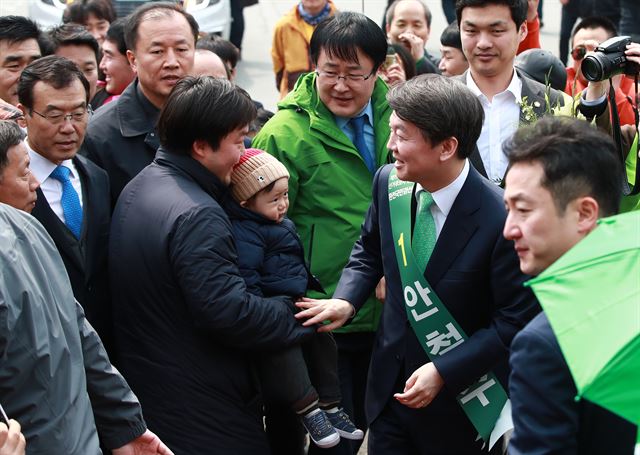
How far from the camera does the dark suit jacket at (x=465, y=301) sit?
3.77m

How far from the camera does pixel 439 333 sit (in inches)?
153

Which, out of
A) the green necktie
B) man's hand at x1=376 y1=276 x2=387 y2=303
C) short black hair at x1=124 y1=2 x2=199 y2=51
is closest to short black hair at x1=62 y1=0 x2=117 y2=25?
short black hair at x1=124 y1=2 x2=199 y2=51

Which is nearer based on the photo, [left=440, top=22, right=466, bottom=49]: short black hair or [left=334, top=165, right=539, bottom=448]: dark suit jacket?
[left=334, top=165, right=539, bottom=448]: dark suit jacket

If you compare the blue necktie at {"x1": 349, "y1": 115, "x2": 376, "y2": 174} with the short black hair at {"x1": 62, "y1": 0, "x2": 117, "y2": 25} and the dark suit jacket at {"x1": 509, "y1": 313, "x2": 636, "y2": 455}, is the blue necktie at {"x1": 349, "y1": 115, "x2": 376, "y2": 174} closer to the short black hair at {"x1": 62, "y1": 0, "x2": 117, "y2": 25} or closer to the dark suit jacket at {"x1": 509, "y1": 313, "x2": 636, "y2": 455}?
the dark suit jacket at {"x1": 509, "y1": 313, "x2": 636, "y2": 455}

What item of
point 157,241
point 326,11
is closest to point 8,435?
point 157,241

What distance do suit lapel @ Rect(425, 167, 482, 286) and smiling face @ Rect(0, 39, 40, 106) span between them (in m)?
2.50

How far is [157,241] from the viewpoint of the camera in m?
3.78

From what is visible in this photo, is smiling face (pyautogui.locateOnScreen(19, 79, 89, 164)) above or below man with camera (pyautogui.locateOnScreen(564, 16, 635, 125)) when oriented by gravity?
above

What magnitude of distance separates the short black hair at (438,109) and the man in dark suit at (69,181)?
1.29 metres

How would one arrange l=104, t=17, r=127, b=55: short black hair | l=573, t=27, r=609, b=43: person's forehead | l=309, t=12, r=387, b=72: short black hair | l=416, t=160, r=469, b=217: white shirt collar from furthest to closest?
l=573, t=27, r=609, b=43: person's forehead
l=104, t=17, r=127, b=55: short black hair
l=309, t=12, r=387, b=72: short black hair
l=416, t=160, r=469, b=217: white shirt collar

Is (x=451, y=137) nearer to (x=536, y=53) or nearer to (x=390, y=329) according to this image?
(x=390, y=329)

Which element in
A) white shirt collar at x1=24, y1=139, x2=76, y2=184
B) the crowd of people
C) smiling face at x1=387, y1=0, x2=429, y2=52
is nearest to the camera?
the crowd of people

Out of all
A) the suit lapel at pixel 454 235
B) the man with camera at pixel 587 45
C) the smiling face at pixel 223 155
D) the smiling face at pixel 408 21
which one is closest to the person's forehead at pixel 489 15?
the man with camera at pixel 587 45

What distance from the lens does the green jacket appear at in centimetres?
464
